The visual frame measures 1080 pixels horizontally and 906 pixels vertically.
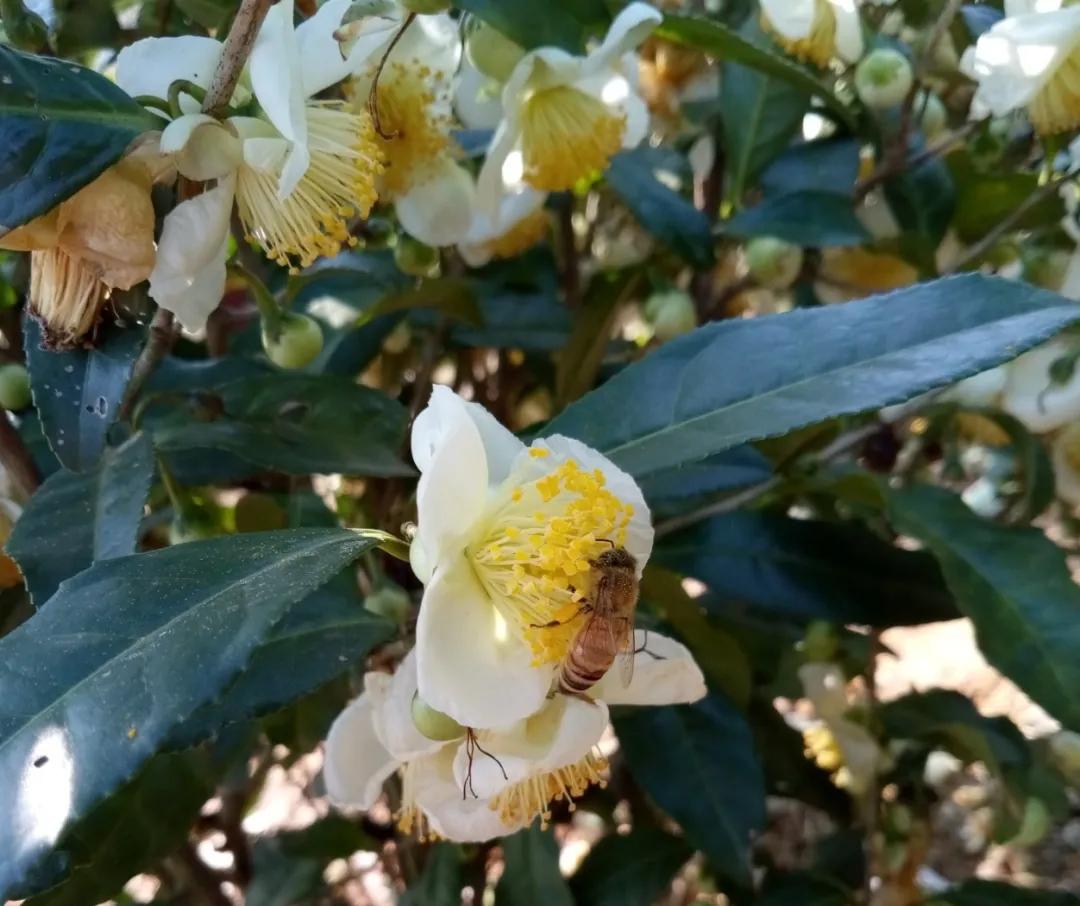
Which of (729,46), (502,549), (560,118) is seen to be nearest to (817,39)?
(729,46)

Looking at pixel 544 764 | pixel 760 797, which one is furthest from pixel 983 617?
pixel 544 764

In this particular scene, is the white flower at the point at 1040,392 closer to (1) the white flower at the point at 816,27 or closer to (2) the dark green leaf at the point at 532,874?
(1) the white flower at the point at 816,27

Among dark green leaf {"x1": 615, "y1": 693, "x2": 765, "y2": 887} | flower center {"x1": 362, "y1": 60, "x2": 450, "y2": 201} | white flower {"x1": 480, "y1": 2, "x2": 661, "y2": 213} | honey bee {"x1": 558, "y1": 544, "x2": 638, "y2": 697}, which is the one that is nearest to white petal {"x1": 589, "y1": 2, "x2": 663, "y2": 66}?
white flower {"x1": 480, "y1": 2, "x2": 661, "y2": 213}

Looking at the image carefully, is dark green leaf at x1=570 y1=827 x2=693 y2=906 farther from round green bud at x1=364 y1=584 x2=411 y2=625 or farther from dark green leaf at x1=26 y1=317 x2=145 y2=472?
dark green leaf at x1=26 y1=317 x2=145 y2=472

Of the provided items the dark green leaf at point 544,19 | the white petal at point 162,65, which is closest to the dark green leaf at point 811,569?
the dark green leaf at point 544,19

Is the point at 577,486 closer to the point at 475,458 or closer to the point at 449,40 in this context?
the point at 475,458

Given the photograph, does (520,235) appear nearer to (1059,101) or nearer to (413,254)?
(413,254)
